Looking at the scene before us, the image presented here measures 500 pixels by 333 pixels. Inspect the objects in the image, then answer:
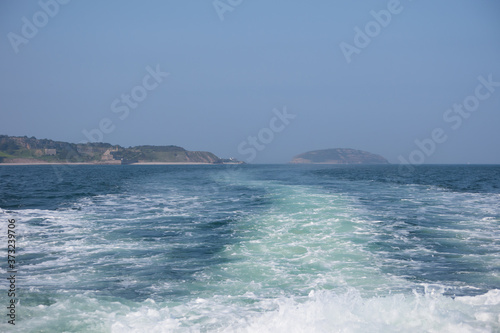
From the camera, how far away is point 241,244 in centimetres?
1193

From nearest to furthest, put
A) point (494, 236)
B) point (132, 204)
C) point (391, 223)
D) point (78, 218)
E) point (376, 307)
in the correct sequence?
1. point (376, 307)
2. point (494, 236)
3. point (391, 223)
4. point (78, 218)
5. point (132, 204)

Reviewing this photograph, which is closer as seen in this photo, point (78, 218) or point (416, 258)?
point (416, 258)

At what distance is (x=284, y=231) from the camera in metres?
13.8

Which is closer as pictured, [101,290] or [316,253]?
[101,290]

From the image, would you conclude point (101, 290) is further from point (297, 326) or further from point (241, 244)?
point (241, 244)

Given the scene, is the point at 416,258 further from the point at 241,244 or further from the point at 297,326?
the point at 297,326

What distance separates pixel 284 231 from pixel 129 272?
21.4 feet

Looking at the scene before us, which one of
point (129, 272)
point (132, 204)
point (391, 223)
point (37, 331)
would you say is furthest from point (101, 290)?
point (132, 204)

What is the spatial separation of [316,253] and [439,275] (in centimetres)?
329

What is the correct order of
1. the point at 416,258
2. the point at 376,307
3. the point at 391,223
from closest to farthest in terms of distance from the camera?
the point at 376,307, the point at 416,258, the point at 391,223

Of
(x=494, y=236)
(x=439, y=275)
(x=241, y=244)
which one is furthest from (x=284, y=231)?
(x=494, y=236)

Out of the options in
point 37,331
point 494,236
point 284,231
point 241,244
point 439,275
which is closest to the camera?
point 37,331

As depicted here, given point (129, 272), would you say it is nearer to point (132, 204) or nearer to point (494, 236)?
Result: point (494, 236)

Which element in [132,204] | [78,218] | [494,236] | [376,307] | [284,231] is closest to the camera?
[376,307]
